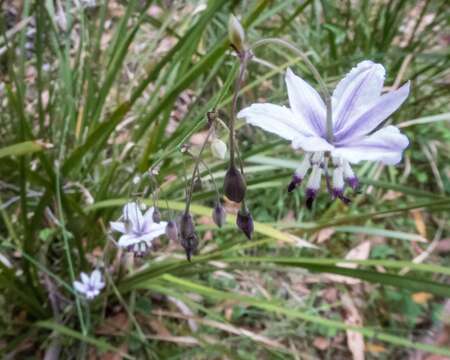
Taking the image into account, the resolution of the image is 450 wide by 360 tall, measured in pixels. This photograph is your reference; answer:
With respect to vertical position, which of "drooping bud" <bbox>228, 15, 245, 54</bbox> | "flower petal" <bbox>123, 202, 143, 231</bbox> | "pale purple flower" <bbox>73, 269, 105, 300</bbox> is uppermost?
"drooping bud" <bbox>228, 15, 245, 54</bbox>

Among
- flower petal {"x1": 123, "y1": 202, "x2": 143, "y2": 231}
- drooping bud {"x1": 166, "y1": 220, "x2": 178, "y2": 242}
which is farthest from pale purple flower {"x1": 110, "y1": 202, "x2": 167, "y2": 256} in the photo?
drooping bud {"x1": 166, "y1": 220, "x2": 178, "y2": 242}

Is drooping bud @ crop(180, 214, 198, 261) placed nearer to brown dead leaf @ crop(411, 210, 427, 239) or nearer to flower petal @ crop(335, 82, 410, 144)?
flower petal @ crop(335, 82, 410, 144)

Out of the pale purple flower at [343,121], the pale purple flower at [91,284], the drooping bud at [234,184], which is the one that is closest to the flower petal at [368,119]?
the pale purple flower at [343,121]

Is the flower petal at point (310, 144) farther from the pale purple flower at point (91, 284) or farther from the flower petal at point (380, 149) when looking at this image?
the pale purple flower at point (91, 284)

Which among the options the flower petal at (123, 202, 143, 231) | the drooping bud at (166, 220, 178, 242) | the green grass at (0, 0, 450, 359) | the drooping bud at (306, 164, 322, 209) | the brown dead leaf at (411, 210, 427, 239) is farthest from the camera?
the brown dead leaf at (411, 210, 427, 239)

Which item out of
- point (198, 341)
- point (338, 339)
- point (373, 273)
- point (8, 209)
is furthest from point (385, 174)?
point (8, 209)

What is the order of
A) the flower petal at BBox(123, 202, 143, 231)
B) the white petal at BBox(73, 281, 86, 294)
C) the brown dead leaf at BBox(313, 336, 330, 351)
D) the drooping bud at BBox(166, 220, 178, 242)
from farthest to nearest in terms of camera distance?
the brown dead leaf at BBox(313, 336, 330, 351), the white petal at BBox(73, 281, 86, 294), the flower petal at BBox(123, 202, 143, 231), the drooping bud at BBox(166, 220, 178, 242)
